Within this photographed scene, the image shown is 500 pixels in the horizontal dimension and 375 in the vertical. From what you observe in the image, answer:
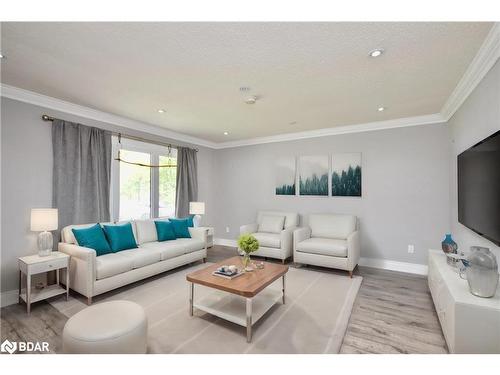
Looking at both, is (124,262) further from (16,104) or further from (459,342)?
(459,342)

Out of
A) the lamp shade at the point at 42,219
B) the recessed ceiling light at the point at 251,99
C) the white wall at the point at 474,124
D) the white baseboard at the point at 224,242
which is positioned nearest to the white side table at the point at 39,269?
the lamp shade at the point at 42,219

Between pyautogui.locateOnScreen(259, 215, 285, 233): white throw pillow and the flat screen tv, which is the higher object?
the flat screen tv

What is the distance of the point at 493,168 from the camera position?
72.9 inches

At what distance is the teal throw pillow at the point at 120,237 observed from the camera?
325cm

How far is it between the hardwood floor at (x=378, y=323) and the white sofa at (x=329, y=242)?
0.53 meters

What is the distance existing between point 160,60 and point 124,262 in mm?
2380

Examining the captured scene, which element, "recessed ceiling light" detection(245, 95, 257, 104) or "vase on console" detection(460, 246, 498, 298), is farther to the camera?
"recessed ceiling light" detection(245, 95, 257, 104)

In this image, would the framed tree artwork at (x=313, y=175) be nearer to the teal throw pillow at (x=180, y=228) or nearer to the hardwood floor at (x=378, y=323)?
the hardwood floor at (x=378, y=323)

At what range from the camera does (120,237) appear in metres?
3.33

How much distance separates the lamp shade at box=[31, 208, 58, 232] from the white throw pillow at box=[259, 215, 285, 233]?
3.35 m

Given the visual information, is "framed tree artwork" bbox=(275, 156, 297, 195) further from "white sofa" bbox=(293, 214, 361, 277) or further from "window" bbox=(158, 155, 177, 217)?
"window" bbox=(158, 155, 177, 217)

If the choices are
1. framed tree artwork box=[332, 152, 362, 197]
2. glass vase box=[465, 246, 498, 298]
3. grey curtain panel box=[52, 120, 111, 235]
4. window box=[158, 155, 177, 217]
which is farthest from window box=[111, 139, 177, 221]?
glass vase box=[465, 246, 498, 298]

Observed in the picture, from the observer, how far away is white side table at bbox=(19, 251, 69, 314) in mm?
2484

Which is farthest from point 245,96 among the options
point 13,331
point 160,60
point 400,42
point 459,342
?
point 13,331
